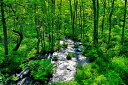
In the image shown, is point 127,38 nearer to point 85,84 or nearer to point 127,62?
point 127,62

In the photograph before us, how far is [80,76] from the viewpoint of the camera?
8688 millimetres

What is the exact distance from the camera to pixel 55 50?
18109mm

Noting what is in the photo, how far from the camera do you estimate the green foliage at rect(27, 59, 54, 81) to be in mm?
9303

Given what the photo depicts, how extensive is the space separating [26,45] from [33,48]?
102 cm

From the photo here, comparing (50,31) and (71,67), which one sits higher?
(50,31)

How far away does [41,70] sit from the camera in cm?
970

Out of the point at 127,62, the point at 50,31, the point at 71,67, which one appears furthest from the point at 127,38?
the point at 50,31

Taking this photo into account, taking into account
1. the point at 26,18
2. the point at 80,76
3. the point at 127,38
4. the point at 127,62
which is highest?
the point at 26,18

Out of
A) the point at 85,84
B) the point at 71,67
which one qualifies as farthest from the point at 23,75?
the point at 85,84

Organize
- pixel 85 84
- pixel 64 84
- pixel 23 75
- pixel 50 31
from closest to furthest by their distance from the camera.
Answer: pixel 85 84, pixel 64 84, pixel 23 75, pixel 50 31

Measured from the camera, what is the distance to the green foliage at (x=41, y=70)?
9303mm

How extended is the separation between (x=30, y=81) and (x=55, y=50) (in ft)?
28.3

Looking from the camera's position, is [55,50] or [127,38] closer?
[127,38]

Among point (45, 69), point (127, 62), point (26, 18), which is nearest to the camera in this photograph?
point (127, 62)
